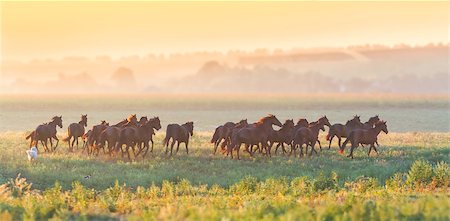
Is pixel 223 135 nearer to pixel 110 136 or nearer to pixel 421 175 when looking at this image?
pixel 110 136

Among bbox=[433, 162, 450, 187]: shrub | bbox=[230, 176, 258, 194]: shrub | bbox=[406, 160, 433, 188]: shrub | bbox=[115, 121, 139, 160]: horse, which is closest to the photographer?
bbox=[230, 176, 258, 194]: shrub

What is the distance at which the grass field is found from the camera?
44.1 ft

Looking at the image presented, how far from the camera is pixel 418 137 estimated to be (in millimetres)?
35969

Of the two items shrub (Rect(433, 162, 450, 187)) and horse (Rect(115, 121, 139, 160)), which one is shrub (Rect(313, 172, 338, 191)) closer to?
shrub (Rect(433, 162, 450, 187))

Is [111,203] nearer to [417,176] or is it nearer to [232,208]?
[232,208]

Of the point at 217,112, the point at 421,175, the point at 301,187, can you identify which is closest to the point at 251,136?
the point at 301,187

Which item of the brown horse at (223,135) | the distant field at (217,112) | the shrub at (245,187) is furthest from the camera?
the distant field at (217,112)

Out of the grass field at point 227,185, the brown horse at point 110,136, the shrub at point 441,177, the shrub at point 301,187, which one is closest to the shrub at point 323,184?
the grass field at point 227,185

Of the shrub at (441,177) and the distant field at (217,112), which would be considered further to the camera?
the distant field at (217,112)

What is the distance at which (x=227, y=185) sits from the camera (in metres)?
20.8

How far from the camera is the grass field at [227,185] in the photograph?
13.5 meters

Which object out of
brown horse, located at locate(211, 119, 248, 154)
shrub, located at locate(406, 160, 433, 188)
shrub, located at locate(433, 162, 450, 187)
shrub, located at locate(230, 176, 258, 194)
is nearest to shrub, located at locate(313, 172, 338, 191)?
shrub, located at locate(230, 176, 258, 194)

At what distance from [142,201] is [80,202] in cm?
164

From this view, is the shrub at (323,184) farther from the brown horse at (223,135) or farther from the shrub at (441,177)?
the brown horse at (223,135)
